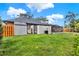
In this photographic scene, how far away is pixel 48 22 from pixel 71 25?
0.77 feet

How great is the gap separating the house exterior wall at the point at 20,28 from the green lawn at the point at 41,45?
51 mm

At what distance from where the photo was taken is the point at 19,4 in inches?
82.0

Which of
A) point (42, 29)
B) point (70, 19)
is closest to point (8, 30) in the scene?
point (42, 29)

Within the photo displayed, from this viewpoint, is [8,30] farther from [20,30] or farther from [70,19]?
[70,19]

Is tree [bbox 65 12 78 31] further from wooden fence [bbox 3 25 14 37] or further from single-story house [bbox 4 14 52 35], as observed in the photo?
wooden fence [bbox 3 25 14 37]

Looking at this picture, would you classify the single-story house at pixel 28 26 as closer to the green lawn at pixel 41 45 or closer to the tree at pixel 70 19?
the green lawn at pixel 41 45

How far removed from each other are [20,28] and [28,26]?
0.09 metres

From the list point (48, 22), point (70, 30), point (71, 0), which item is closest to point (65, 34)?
point (70, 30)

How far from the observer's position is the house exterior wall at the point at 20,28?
2121 mm

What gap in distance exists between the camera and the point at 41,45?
2084 millimetres

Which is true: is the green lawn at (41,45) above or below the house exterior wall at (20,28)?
below

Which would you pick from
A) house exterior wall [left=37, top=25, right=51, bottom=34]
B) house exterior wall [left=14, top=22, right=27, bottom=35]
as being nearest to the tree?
house exterior wall [left=37, top=25, right=51, bottom=34]

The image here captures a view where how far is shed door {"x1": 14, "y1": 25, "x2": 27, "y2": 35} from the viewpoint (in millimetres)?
2119

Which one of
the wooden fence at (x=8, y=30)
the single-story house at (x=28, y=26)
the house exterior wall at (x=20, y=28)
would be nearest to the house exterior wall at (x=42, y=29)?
the single-story house at (x=28, y=26)
